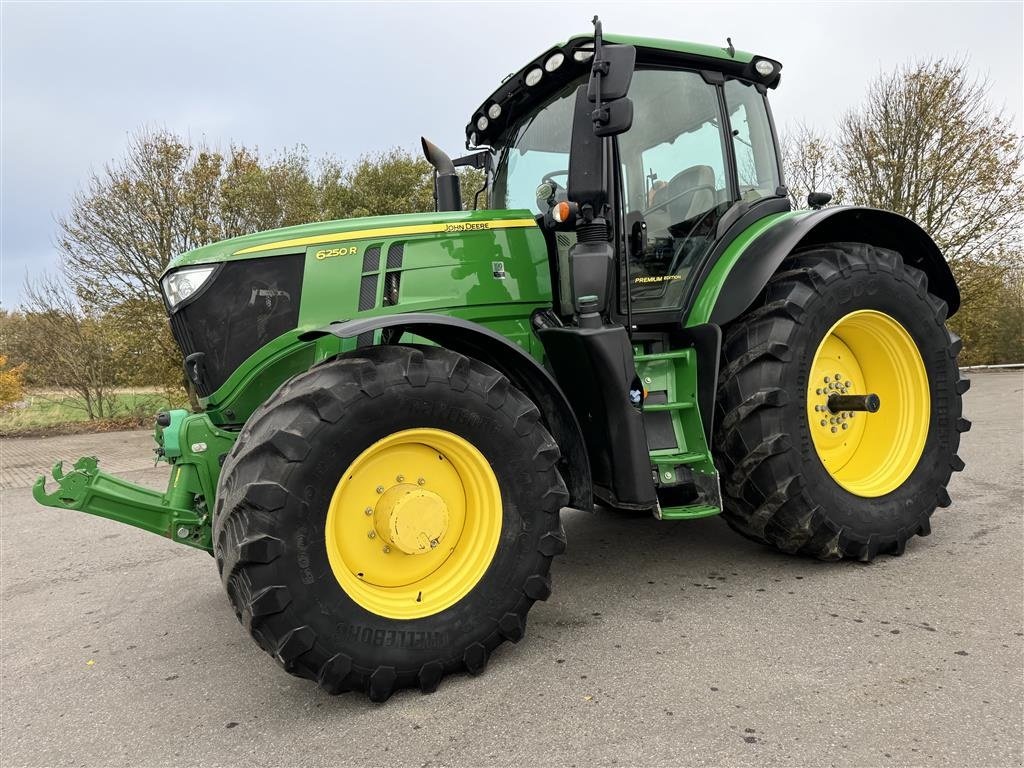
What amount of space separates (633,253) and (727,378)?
2.51 feet

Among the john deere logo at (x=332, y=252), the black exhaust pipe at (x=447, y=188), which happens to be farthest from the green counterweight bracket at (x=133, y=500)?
the black exhaust pipe at (x=447, y=188)

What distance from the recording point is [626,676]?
242 cm

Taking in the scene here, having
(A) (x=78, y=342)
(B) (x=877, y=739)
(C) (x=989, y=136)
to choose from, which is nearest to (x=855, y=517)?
(B) (x=877, y=739)

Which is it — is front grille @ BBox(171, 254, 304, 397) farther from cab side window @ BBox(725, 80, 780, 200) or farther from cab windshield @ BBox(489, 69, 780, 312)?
cab side window @ BBox(725, 80, 780, 200)

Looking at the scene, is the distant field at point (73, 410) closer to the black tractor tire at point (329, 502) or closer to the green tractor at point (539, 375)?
the green tractor at point (539, 375)

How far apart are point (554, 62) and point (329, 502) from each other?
2281 mm

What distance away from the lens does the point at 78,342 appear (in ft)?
43.0

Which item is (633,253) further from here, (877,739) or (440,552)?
(877,739)

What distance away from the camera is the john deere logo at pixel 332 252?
2.90 metres

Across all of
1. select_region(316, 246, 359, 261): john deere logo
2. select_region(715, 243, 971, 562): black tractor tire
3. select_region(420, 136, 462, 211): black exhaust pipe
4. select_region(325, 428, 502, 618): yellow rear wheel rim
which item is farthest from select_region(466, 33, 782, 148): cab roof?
select_region(325, 428, 502, 618): yellow rear wheel rim

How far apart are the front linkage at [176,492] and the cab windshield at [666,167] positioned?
6.00 feet

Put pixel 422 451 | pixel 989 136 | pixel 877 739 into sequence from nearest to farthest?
1. pixel 877 739
2. pixel 422 451
3. pixel 989 136

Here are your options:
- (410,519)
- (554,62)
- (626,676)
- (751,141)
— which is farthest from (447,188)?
(626,676)

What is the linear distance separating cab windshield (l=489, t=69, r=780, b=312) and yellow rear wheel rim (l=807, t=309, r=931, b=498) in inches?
37.0
